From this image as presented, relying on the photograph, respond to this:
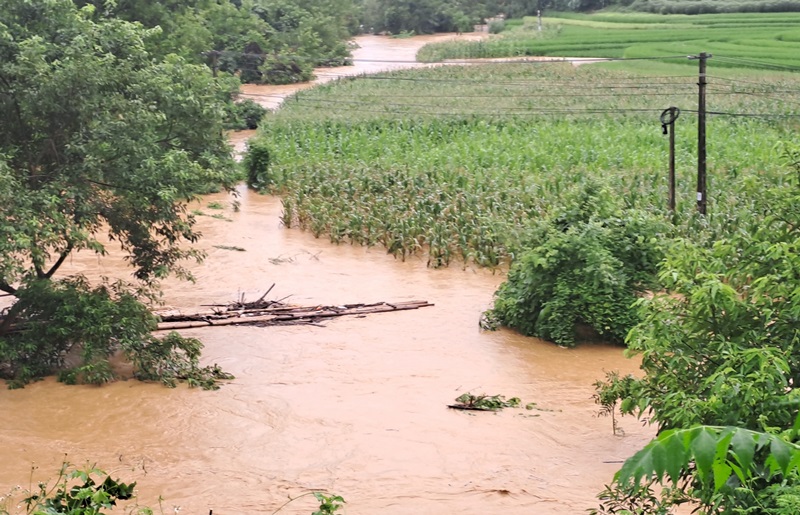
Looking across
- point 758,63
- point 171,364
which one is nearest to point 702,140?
point 171,364

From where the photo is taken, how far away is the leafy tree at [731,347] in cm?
588

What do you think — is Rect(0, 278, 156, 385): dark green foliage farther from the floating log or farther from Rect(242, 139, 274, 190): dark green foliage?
Rect(242, 139, 274, 190): dark green foliage

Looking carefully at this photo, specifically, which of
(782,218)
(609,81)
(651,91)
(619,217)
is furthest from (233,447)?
(609,81)

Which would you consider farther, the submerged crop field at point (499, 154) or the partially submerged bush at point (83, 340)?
the submerged crop field at point (499, 154)

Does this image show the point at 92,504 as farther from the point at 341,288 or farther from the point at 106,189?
the point at 341,288

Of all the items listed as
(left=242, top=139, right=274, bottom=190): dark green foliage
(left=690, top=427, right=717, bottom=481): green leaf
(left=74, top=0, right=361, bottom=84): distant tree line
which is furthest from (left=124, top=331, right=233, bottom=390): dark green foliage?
(left=74, top=0, right=361, bottom=84): distant tree line

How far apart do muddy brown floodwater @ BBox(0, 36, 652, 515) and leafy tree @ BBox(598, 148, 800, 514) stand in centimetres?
209

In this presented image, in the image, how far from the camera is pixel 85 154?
11.7m

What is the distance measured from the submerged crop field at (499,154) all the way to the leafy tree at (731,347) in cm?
65

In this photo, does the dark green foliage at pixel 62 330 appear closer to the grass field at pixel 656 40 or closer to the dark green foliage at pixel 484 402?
the dark green foliage at pixel 484 402

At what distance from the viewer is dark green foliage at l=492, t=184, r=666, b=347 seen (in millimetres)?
14023

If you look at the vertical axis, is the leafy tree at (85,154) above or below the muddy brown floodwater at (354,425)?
above

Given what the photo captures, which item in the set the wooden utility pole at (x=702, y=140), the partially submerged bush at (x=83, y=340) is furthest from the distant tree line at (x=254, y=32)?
the partially submerged bush at (x=83, y=340)

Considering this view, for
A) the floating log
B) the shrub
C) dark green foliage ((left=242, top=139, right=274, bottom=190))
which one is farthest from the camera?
the shrub
